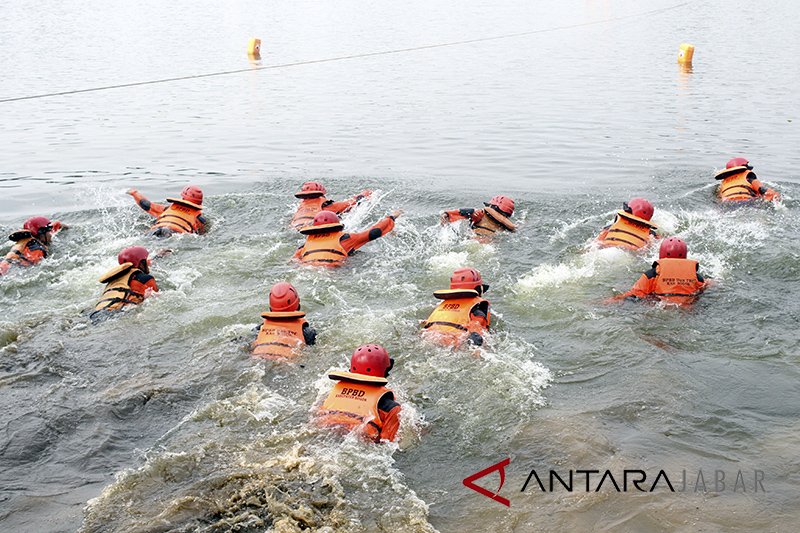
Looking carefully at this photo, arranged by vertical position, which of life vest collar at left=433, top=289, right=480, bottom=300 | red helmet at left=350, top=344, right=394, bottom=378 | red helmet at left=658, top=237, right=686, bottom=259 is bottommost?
red helmet at left=350, top=344, right=394, bottom=378

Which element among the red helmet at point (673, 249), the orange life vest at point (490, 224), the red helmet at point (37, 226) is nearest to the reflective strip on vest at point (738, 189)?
the orange life vest at point (490, 224)

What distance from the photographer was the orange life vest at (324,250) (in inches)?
410

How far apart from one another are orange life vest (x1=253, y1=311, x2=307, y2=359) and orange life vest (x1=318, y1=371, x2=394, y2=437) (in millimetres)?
1382

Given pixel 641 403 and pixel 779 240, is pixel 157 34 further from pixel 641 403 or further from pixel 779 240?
pixel 641 403

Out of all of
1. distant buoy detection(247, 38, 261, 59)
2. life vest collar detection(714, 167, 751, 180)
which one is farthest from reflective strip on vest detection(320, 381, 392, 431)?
distant buoy detection(247, 38, 261, 59)

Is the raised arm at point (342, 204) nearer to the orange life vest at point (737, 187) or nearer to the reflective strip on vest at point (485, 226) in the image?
the reflective strip on vest at point (485, 226)

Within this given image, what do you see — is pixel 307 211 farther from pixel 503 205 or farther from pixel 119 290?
pixel 119 290

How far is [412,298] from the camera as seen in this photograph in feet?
31.7

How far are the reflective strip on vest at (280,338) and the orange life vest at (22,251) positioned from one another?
508 cm

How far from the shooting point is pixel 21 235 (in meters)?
11.0

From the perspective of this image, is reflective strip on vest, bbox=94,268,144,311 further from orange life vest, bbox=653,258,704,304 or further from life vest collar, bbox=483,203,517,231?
orange life vest, bbox=653,258,704,304

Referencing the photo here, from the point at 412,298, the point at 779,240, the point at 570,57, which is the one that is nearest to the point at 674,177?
the point at 779,240

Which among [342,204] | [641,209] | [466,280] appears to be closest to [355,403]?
[466,280]

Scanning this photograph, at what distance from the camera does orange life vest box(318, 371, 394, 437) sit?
608cm
